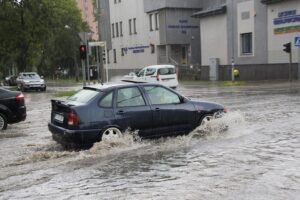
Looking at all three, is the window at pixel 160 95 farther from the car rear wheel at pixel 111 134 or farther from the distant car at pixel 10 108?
the distant car at pixel 10 108

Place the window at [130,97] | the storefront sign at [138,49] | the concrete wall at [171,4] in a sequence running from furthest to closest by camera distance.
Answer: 1. the storefront sign at [138,49]
2. the concrete wall at [171,4]
3. the window at [130,97]

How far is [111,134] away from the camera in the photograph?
10234 millimetres

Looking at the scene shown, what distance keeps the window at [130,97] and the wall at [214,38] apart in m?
34.4

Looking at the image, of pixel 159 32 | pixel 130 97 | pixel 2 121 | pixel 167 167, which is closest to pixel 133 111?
pixel 130 97

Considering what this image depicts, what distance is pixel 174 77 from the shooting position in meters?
31.8

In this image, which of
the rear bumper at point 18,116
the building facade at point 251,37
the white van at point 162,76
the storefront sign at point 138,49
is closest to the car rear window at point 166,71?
the white van at point 162,76

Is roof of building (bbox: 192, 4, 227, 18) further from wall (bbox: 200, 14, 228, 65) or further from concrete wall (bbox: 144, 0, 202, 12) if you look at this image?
concrete wall (bbox: 144, 0, 202, 12)

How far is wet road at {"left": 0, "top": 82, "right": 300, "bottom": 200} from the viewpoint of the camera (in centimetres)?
690

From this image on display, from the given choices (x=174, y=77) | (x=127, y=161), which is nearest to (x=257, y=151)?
(x=127, y=161)

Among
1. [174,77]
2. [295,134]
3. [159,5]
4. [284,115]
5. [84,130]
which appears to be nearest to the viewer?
[84,130]

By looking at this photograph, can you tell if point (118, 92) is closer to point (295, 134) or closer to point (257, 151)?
point (257, 151)

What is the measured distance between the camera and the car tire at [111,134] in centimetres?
1016

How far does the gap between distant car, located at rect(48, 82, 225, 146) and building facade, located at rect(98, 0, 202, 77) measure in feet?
125

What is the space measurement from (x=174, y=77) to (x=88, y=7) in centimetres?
10888
